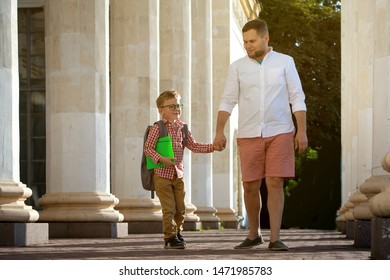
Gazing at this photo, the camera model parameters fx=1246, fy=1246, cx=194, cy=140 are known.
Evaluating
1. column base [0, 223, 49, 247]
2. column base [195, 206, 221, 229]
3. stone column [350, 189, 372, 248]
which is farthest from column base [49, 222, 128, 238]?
column base [195, 206, 221, 229]

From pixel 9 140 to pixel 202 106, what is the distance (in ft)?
69.0

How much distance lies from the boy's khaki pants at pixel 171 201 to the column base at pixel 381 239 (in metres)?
3.99

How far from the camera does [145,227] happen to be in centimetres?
2634

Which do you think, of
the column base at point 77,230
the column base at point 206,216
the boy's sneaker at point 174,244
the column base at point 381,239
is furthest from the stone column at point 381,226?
the column base at point 206,216

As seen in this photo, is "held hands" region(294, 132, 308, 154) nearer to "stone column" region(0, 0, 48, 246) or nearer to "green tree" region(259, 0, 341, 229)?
"stone column" region(0, 0, 48, 246)

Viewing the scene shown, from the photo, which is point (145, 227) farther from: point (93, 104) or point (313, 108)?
point (313, 108)

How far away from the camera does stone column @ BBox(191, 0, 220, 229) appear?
1439 inches

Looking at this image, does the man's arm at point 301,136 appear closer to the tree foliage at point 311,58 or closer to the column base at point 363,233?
the column base at point 363,233

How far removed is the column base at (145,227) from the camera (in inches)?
1033
